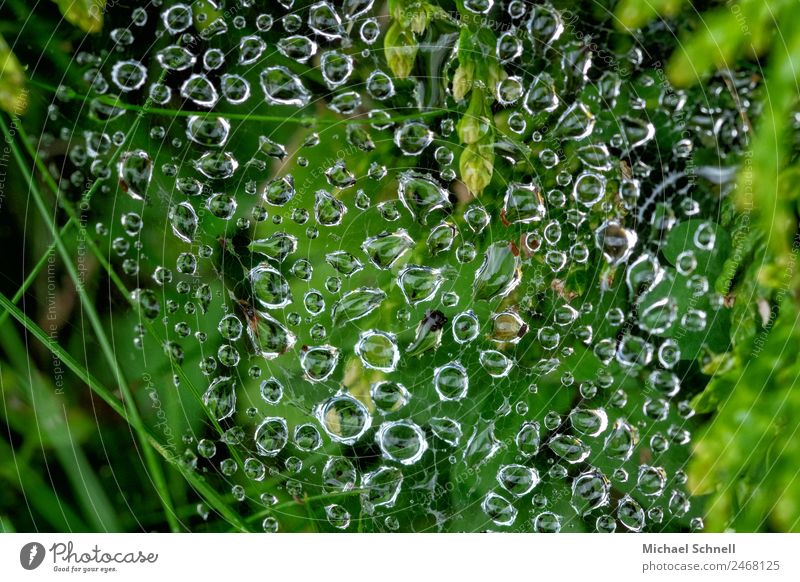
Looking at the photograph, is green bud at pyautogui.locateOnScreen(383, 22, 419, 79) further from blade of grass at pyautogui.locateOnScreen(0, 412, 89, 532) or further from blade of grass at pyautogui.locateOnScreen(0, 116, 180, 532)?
blade of grass at pyautogui.locateOnScreen(0, 412, 89, 532)

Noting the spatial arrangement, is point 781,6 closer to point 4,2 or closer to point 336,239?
point 336,239

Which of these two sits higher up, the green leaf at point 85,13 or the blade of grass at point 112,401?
the green leaf at point 85,13

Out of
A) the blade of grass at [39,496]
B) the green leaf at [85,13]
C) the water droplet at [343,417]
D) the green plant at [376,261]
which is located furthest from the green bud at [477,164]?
the blade of grass at [39,496]

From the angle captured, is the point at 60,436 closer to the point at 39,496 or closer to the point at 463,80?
the point at 39,496

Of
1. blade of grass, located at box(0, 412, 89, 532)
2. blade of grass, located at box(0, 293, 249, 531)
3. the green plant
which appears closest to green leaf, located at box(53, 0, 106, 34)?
the green plant

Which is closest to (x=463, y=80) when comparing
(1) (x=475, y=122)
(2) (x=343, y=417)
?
(1) (x=475, y=122)

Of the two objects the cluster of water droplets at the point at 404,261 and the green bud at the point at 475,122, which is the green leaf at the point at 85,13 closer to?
the cluster of water droplets at the point at 404,261
